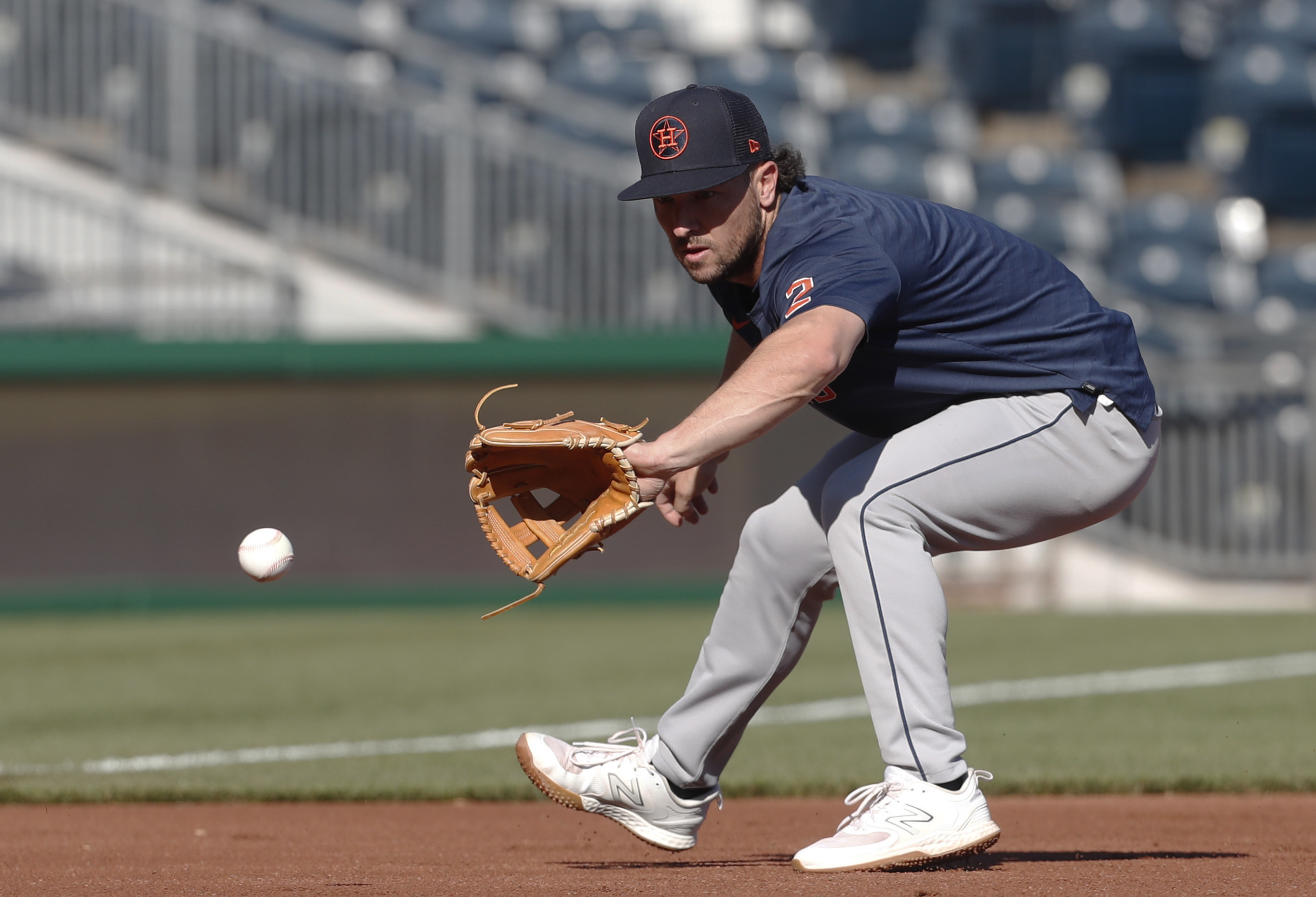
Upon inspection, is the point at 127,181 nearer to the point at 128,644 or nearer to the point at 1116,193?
the point at 128,644

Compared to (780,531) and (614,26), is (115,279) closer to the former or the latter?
(614,26)

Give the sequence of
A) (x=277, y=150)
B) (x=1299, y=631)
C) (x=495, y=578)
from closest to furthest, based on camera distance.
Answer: (x=1299, y=631)
(x=495, y=578)
(x=277, y=150)

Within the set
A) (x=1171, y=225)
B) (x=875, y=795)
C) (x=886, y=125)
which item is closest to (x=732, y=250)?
(x=875, y=795)

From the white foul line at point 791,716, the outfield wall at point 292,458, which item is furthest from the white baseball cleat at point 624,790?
the outfield wall at point 292,458

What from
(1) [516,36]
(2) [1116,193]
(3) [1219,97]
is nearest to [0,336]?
(1) [516,36]

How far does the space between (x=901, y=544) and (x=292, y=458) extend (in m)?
8.00

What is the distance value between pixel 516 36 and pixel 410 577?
23.7 ft

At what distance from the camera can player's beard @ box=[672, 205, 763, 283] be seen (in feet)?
10.3

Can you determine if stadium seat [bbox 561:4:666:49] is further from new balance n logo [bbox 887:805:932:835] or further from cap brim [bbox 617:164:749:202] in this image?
new balance n logo [bbox 887:805:932:835]

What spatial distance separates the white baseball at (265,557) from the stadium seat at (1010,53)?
13.1 meters

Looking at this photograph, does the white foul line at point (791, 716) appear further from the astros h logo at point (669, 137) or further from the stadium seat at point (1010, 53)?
the stadium seat at point (1010, 53)

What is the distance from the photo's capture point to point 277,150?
38.7 ft

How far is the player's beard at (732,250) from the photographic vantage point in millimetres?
3145

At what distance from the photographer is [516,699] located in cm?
650
